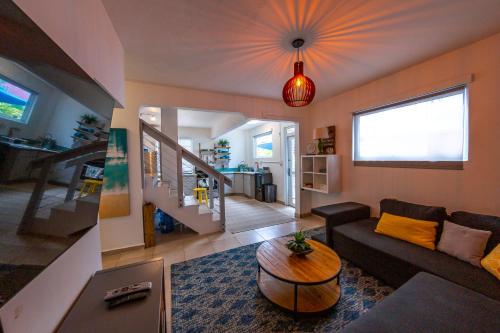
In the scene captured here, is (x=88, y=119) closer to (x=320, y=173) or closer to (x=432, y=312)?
(x=432, y=312)

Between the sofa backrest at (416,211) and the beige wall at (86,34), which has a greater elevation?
the beige wall at (86,34)

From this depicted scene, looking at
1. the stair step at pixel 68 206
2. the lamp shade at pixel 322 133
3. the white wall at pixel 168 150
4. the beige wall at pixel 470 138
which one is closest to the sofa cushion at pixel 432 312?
the beige wall at pixel 470 138

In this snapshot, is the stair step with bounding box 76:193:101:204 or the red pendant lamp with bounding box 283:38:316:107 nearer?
the stair step with bounding box 76:193:101:204

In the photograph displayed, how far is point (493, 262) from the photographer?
157cm

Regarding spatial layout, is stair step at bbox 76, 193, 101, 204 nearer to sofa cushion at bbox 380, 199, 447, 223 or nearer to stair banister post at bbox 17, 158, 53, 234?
stair banister post at bbox 17, 158, 53, 234

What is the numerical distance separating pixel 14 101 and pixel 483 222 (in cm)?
343

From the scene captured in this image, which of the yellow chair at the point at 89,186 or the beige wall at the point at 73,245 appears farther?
the yellow chair at the point at 89,186

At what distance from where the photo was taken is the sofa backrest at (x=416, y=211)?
216cm

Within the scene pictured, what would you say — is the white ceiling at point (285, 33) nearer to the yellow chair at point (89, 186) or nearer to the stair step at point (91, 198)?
the yellow chair at point (89, 186)

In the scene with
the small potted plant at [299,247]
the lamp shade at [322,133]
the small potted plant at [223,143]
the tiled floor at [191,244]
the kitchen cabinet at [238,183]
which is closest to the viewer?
the small potted plant at [299,247]

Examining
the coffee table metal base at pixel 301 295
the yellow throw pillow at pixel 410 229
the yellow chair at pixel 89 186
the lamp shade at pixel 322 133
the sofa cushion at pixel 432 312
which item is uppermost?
the lamp shade at pixel 322 133

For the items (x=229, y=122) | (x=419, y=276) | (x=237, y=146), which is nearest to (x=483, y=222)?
(x=419, y=276)

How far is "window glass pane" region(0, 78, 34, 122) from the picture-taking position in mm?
569

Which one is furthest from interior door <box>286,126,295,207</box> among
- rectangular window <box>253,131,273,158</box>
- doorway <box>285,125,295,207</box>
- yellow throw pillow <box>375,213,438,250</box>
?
yellow throw pillow <box>375,213,438,250</box>
